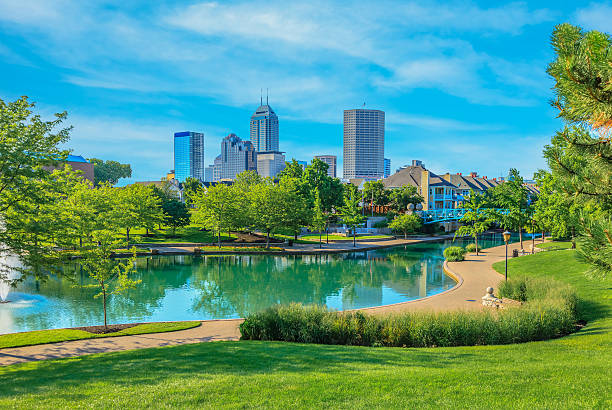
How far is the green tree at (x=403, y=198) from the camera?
80.6 meters

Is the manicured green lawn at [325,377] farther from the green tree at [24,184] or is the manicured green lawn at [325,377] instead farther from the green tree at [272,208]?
the green tree at [272,208]

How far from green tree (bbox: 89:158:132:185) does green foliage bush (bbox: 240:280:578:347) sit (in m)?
115

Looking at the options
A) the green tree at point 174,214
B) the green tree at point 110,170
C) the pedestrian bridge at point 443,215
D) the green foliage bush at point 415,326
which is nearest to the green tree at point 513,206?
the green foliage bush at point 415,326

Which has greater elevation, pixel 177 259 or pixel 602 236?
pixel 602 236

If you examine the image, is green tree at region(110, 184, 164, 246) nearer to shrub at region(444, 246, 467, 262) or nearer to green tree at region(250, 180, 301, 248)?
green tree at region(250, 180, 301, 248)

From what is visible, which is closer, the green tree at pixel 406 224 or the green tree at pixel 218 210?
the green tree at pixel 218 210

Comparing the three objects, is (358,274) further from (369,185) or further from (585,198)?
(369,185)

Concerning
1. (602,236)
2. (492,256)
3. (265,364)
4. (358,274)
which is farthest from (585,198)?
(492,256)

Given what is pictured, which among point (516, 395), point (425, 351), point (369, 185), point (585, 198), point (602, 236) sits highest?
point (369, 185)

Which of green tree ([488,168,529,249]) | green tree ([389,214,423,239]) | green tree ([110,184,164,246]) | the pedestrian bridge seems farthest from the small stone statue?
the pedestrian bridge

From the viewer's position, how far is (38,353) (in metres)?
12.7

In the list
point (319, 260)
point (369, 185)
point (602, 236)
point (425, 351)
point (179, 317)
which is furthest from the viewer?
point (369, 185)

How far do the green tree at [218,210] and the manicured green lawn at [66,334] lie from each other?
3161 centimetres

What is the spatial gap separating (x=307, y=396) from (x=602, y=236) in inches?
196
